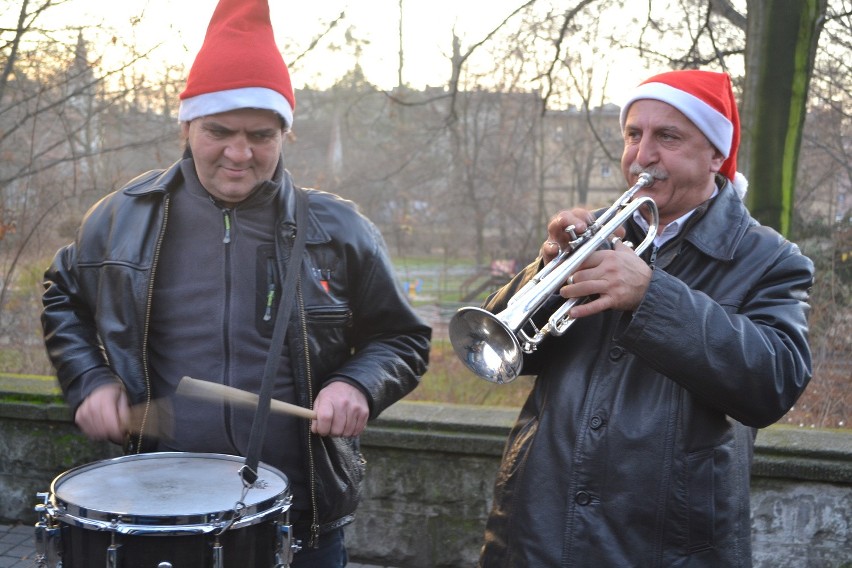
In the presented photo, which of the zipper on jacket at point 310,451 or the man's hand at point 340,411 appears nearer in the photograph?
the man's hand at point 340,411

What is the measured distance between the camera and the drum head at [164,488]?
2.13 metres

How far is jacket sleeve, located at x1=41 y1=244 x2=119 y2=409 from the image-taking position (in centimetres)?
272

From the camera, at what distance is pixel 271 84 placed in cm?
281

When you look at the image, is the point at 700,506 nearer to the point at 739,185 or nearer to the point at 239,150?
the point at 739,185

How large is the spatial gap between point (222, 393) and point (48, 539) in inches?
20.2

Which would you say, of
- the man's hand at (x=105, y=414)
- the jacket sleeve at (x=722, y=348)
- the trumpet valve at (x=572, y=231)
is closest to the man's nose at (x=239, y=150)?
the man's hand at (x=105, y=414)

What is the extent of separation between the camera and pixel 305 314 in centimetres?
276

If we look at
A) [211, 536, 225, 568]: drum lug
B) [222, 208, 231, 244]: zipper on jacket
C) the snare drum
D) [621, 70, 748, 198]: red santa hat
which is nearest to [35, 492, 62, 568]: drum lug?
the snare drum

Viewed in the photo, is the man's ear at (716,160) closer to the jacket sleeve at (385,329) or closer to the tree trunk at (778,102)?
the jacket sleeve at (385,329)

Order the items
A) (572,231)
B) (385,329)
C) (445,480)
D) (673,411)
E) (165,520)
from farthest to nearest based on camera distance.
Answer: (445,480), (385,329), (572,231), (673,411), (165,520)

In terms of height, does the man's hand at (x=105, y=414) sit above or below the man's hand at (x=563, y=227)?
below

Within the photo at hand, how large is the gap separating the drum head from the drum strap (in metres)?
0.08

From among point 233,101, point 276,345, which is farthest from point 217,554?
point 233,101

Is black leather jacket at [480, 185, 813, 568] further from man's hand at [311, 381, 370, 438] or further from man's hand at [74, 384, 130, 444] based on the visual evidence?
man's hand at [74, 384, 130, 444]
